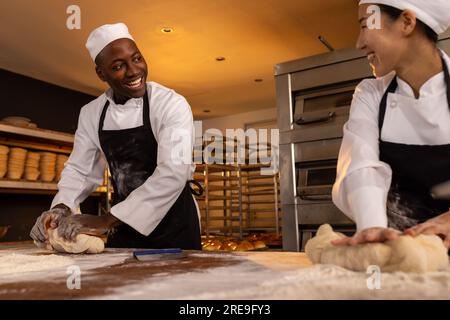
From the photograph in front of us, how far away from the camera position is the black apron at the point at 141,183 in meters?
2.04

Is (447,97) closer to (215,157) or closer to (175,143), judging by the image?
(175,143)

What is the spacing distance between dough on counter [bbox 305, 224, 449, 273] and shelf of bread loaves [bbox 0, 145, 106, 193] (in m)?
4.31

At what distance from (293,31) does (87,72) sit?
8.75 ft

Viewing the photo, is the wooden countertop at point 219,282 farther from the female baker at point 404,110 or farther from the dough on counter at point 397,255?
the female baker at point 404,110

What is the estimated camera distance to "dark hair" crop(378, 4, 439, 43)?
1375 millimetres

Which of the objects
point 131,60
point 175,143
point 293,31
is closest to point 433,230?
point 175,143

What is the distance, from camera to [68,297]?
77 cm

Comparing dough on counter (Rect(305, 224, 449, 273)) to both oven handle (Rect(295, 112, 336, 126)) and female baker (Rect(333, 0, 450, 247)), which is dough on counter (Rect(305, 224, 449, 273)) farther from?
oven handle (Rect(295, 112, 336, 126))

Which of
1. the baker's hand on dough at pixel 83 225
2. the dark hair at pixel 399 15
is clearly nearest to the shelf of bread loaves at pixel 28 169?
the baker's hand on dough at pixel 83 225

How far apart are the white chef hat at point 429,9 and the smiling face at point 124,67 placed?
1155 mm

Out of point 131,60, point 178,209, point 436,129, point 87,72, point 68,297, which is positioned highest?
point 87,72

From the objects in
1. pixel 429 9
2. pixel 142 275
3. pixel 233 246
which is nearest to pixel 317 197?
pixel 233 246

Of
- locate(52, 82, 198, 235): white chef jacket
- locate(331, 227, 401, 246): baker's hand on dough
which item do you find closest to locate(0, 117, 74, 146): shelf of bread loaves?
locate(52, 82, 198, 235): white chef jacket

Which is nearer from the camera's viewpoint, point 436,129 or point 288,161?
point 436,129
